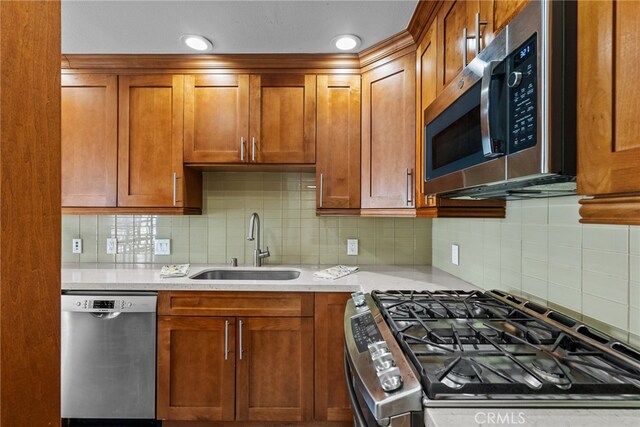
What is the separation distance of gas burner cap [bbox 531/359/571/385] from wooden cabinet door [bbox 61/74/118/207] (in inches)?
89.6

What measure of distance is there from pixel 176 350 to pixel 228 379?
0.32 meters

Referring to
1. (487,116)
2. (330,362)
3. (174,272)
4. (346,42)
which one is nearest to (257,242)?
(174,272)

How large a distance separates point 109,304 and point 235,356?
0.73m

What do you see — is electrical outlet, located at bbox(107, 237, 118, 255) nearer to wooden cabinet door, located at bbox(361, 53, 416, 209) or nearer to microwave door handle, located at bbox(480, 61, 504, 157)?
wooden cabinet door, located at bbox(361, 53, 416, 209)

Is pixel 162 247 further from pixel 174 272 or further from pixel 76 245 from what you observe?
pixel 76 245

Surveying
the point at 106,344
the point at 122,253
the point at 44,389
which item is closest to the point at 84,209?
the point at 122,253

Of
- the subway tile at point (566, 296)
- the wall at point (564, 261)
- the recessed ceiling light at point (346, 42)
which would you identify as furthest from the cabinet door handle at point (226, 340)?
the recessed ceiling light at point (346, 42)

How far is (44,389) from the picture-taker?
627 mm

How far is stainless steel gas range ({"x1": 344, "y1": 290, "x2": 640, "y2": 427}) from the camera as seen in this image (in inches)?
25.2

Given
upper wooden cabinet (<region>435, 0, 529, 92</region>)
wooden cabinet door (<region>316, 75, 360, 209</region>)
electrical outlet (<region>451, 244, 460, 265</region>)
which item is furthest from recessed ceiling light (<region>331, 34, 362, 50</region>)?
electrical outlet (<region>451, 244, 460, 265</region>)

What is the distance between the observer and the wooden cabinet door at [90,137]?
201 cm

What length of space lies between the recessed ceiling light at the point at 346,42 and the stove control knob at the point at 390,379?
A: 1718mm

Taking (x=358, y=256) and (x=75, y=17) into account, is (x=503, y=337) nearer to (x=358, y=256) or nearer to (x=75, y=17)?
(x=358, y=256)

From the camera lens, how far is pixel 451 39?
1274 mm
